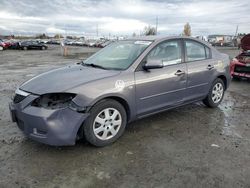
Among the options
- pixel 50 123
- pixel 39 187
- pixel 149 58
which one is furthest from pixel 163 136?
pixel 39 187

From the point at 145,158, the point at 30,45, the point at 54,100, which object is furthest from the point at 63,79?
the point at 30,45

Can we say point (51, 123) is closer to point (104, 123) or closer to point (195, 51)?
point (104, 123)

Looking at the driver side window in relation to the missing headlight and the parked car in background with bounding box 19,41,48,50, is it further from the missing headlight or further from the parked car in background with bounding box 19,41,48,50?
the parked car in background with bounding box 19,41,48,50

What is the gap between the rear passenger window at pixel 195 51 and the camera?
490cm

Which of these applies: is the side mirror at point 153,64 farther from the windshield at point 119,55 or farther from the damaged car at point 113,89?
the windshield at point 119,55

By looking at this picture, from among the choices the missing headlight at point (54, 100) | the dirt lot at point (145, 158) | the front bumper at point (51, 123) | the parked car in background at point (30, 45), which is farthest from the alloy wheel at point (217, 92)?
the parked car in background at point (30, 45)

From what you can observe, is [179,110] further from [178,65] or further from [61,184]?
[61,184]

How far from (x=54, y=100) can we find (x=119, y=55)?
5.14 ft

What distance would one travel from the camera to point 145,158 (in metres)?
3.42

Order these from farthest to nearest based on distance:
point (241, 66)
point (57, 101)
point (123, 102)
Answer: point (241, 66) → point (123, 102) → point (57, 101)

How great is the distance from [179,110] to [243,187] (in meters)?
2.80

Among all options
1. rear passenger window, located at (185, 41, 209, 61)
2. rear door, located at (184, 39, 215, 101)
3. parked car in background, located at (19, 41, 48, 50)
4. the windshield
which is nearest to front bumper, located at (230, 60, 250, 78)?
rear door, located at (184, 39, 215, 101)

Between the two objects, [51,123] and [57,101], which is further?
[57,101]

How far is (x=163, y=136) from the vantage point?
4.15m
